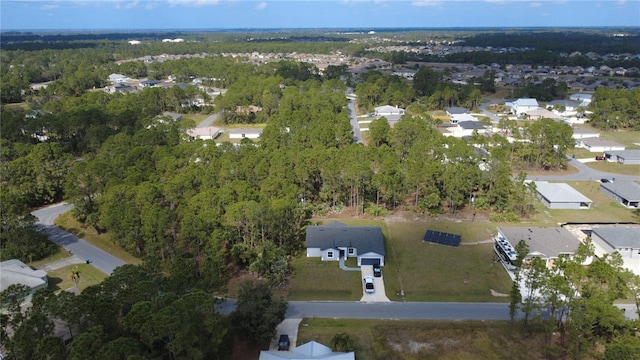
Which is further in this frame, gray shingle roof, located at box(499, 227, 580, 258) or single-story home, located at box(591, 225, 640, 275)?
gray shingle roof, located at box(499, 227, 580, 258)

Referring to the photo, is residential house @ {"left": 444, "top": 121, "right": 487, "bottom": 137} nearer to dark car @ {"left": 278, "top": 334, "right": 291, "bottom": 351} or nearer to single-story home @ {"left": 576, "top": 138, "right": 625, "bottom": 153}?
single-story home @ {"left": 576, "top": 138, "right": 625, "bottom": 153}

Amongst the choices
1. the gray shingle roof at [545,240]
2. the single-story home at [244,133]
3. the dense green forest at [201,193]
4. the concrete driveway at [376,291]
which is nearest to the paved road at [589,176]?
the dense green forest at [201,193]

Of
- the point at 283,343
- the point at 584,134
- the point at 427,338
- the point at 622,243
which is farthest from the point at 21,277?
the point at 584,134

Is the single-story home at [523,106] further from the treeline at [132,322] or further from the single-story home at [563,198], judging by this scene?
the treeline at [132,322]

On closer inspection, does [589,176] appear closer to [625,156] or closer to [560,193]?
[625,156]

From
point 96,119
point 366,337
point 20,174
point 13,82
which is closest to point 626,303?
point 366,337

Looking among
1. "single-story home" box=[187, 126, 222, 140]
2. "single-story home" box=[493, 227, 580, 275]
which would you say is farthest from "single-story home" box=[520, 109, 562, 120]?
"single-story home" box=[187, 126, 222, 140]
